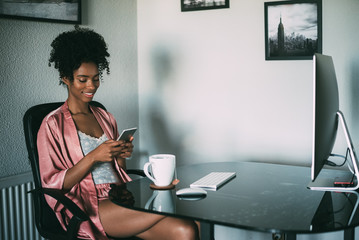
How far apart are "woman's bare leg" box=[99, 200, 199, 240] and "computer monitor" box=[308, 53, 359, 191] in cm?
51

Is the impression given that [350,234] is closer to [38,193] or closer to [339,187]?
[339,187]

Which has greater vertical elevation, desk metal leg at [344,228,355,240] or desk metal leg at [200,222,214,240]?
desk metal leg at [200,222,214,240]

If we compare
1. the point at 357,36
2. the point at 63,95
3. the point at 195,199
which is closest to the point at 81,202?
the point at 195,199

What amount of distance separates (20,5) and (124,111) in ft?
3.49

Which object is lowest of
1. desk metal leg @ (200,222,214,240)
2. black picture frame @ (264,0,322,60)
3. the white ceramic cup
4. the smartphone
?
desk metal leg @ (200,222,214,240)

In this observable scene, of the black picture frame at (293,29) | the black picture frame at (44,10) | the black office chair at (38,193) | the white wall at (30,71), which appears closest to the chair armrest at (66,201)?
the black office chair at (38,193)

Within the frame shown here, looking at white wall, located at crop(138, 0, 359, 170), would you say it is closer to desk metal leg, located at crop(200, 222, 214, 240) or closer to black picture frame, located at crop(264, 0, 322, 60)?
black picture frame, located at crop(264, 0, 322, 60)

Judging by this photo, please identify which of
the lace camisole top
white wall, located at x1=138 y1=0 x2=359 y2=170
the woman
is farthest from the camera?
white wall, located at x1=138 y1=0 x2=359 y2=170

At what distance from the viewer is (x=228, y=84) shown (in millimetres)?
2717

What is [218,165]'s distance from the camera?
2000mm

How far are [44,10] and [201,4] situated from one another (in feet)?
3.44

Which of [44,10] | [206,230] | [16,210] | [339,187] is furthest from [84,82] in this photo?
[339,187]

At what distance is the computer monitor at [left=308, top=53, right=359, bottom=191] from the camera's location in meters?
1.31

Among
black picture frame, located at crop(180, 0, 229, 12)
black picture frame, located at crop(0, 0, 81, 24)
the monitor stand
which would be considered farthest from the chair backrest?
black picture frame, located at crop(180, 0, 229, 12)
